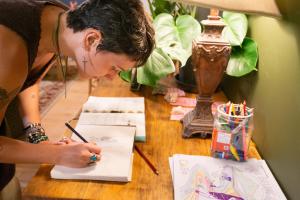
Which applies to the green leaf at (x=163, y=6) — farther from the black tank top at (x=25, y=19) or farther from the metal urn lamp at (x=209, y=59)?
the black tank top at (x=25, y=19)

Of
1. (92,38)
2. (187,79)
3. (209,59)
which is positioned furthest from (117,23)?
(187,79)

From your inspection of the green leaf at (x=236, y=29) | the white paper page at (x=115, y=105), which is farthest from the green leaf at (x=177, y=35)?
the white paper page at (x=115, y=105)

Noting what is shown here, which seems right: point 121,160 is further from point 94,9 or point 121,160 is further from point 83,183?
point 94,9

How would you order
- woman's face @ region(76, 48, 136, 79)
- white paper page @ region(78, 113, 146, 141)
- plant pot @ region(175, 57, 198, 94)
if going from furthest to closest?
plant pot @ region(175, 57, 198, 94) < white paper page @ region(78, 113, 146, 141) < woman's face @ region(76, 48, 136, 79)

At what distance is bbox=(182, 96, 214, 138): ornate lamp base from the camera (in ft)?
3.38

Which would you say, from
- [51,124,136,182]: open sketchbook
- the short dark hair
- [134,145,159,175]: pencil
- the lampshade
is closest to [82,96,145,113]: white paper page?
[51,124,136,182]: open sketchbook

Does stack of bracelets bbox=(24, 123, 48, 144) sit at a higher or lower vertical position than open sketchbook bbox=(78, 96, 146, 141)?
lower

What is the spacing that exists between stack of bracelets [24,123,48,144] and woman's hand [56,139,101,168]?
0.23 meters

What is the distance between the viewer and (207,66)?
98 cm

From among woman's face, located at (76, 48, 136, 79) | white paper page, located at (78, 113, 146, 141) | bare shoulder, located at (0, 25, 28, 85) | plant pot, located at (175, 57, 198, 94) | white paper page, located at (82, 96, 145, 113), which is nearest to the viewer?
bare shoulder, located at (0, 25, 28, 85)

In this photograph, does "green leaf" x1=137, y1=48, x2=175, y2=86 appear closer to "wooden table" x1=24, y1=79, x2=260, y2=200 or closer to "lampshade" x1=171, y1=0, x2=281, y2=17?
"wooden table" x1=24, y1=79, x2=260, y2=200

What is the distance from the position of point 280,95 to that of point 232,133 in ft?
0.53

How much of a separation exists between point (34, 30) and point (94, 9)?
0.15 metres

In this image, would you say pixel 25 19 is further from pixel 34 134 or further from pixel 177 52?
pixel 177 52
